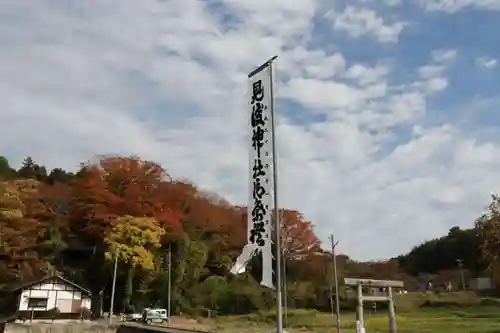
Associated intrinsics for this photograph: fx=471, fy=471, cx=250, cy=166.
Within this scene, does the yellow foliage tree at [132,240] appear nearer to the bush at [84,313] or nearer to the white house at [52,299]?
the white house at [52,299]

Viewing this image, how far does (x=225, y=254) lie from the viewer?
5372cm

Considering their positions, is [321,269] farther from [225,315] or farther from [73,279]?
[73,279]

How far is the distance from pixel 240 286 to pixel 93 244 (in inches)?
608

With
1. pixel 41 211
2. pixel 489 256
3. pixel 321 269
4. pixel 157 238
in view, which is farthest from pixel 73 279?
pixel 489 256

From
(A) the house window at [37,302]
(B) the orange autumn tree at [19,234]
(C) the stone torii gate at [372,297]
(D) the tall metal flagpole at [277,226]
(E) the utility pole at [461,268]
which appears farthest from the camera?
(E) the utility pole at [461,268]

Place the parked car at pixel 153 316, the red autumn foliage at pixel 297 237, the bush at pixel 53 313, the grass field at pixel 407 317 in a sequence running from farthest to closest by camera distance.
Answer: the red autumn foliage at pixel 297 237 → the bush at pixel 53 313 → the parked car at pixel 153 316 → the grass field at pixel 407 317

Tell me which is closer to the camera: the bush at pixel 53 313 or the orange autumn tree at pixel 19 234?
the bush at pixel 53 313

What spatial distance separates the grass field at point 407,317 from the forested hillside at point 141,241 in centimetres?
399

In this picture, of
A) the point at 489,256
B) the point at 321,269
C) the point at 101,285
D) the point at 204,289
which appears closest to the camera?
the point at 489,256

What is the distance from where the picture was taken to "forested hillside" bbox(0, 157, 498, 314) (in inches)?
1622

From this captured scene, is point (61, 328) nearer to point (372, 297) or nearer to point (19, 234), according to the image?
point (19, 234)

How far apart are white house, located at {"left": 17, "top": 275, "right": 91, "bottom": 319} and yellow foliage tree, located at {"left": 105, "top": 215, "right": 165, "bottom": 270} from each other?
13.3ft

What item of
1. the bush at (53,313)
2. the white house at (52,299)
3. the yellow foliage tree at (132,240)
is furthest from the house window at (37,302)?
the yellow foliage tree at (132,240)

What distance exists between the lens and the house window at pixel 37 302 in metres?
38.2
